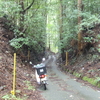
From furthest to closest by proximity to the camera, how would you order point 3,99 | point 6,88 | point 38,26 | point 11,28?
point 38,26 → point 11,28 → point 6,88 → point 3,99

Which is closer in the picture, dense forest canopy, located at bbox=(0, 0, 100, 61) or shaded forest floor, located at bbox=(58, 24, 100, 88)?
shaded forest floor, located at bbox=(58, 24, 100, 88)

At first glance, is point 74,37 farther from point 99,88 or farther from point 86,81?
point 99,88

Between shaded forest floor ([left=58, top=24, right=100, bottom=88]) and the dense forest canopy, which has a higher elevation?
the dense forest canopy

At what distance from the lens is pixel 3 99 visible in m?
4.25

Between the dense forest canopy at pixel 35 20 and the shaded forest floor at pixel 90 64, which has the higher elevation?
the dense forest canopy at pixel 35 20

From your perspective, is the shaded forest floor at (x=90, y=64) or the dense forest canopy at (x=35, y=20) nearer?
the shaded forest floor at (x=90, y=64)

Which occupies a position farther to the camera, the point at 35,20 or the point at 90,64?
the point at 35,20

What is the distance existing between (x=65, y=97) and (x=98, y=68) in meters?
4.03

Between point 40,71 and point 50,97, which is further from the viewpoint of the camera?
point 40,71

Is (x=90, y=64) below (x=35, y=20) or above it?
below

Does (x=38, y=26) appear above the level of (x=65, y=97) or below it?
above

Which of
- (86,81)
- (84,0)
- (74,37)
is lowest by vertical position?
(86,81)

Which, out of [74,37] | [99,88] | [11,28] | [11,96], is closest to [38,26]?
[11,28]

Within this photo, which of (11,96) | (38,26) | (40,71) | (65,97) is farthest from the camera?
(38,26)
